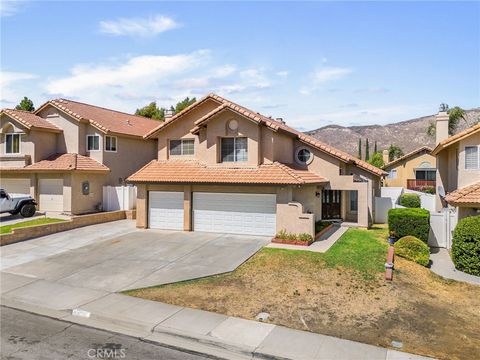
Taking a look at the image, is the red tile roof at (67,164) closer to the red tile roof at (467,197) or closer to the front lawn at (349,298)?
the front lawn at (349,298)

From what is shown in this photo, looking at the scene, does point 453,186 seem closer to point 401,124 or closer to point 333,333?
point 333,333

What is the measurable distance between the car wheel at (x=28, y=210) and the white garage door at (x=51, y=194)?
1330mm

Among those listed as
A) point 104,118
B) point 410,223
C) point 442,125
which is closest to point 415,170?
point 442,125

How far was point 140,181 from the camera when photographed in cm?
2053

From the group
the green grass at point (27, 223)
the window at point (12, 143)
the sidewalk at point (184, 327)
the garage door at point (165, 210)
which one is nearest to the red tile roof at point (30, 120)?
the window at point (12, 143)

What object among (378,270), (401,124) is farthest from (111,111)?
(401,124)

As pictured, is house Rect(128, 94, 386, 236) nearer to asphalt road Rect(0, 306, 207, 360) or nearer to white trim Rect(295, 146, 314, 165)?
white trim Rect(295, 146, 314, 165)

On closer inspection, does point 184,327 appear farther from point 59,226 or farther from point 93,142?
point 93,142

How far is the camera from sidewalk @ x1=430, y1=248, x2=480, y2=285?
43.2 ft

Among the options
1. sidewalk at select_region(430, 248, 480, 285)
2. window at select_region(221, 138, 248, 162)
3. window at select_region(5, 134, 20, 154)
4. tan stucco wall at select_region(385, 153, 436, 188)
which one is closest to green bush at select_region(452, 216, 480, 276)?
sidewalk at select_region(430, 248, 480, 285)

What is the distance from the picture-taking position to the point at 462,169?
58.5 ft

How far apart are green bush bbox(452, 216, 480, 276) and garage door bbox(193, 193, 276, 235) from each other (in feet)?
26.0

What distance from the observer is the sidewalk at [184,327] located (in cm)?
801
